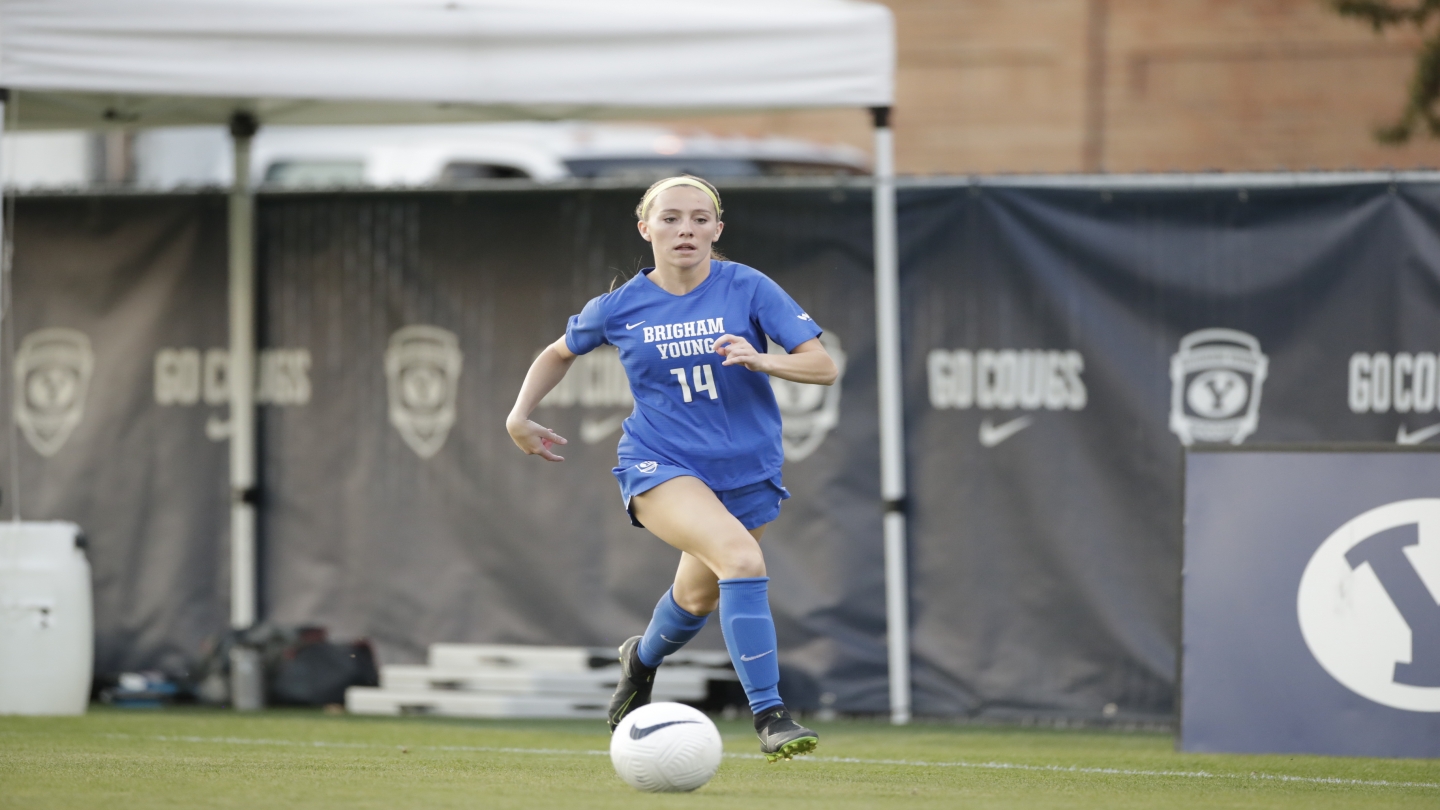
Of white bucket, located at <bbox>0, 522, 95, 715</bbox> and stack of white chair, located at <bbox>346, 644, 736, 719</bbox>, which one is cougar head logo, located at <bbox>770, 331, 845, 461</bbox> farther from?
white bucket, located at <bbox>0, 522, 95, 715</bbox>

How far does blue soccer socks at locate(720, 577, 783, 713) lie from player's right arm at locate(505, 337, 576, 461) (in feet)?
2.46

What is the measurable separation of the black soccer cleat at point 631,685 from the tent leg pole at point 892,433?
247cm

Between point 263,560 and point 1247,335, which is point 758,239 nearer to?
point 1247,335

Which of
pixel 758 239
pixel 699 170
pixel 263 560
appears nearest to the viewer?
pixel 758 239

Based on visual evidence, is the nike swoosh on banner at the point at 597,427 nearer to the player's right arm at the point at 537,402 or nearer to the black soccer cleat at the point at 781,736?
the player's right arm at the point at 537,402

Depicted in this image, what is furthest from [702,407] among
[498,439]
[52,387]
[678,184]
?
[52,387]

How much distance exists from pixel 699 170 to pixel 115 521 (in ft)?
15.2

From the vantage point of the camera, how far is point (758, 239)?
29.7 feet

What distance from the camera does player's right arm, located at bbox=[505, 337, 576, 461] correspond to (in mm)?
6020

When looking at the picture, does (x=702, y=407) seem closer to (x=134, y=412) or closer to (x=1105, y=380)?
(x=1105, y=380)

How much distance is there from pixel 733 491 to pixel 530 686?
10.4ft

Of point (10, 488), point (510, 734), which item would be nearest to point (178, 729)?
point (510, 734)

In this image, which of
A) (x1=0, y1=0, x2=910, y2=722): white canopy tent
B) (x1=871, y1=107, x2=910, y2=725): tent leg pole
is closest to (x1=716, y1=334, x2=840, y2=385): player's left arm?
(x1=0, y1=0, x2=910, y2=722): white canopy tent

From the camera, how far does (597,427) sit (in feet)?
30.3
